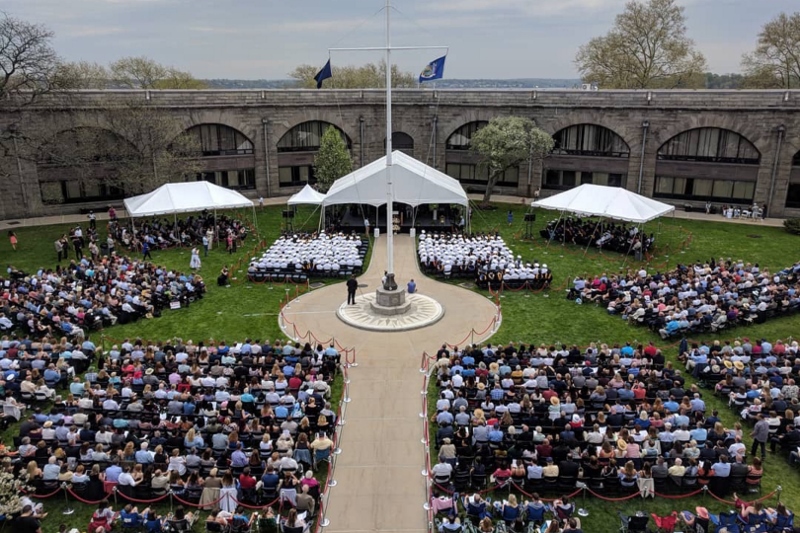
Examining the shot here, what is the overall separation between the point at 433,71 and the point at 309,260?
1244cm

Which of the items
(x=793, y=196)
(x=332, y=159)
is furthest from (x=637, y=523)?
(x=793, y=196)

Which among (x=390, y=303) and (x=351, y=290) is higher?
(x=351, y=290)

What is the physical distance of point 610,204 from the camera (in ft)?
115

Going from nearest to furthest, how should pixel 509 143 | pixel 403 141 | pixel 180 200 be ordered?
pixel 180 200
pixel 509 143
pixel 403 141

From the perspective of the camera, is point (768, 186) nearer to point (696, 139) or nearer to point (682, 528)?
point (696, 139)

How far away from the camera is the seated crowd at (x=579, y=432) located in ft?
48.6

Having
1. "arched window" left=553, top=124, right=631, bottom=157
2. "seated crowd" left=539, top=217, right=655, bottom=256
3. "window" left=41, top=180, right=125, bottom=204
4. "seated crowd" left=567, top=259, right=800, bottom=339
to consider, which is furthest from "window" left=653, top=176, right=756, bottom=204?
"window" left=41, top=180, right=125, bottom=204

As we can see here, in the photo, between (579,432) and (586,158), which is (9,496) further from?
(586,158)

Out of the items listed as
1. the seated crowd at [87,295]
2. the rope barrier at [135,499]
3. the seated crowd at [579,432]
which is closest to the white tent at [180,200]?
the seated crowd at [87,295]

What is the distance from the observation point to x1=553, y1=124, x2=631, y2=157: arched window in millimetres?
47938

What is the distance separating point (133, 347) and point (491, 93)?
121ft

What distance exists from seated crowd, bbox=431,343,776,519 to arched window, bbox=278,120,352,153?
35.9 meters

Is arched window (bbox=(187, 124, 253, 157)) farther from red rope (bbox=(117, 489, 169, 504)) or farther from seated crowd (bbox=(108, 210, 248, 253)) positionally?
red rope (bbox=(117, 489, 169, 504))

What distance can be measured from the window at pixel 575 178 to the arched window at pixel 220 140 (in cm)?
2483
